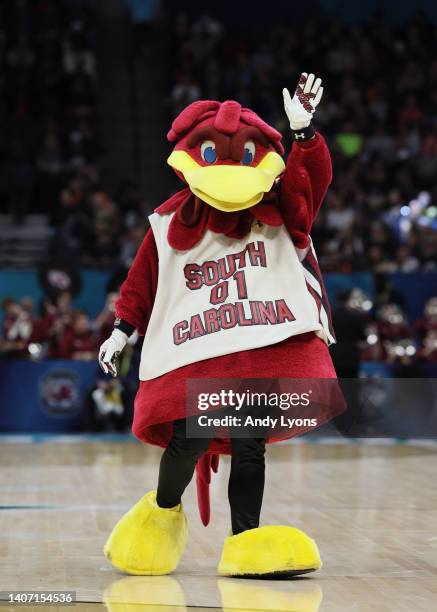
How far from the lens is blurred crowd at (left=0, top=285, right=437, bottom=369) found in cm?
1141

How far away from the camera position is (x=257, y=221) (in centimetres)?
439

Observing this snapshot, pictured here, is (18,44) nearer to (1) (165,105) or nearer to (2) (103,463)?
(1) (165,105)

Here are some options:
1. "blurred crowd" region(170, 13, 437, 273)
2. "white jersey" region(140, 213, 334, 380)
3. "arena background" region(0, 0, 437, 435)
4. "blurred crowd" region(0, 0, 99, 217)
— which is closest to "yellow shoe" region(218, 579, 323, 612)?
"white jersey" region(140, 213, 334, 380)

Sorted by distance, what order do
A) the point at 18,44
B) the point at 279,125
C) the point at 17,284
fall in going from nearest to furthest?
1. the point at 17,284
2. the point at 279,125
3. the point at 18,44

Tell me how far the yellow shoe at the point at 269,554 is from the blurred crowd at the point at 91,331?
705 centimetres

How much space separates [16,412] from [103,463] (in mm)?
2856

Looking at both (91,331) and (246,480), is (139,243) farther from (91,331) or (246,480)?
(246,480)

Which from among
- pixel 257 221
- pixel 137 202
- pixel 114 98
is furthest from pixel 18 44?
pixel 257 221

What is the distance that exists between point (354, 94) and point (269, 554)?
43.5 feet

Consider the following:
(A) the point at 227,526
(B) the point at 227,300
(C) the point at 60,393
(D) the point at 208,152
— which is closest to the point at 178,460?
(B) the point at 227,300

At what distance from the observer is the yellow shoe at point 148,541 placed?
429cm

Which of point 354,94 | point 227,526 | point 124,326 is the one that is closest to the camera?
point 124,326

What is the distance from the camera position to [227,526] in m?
5.52

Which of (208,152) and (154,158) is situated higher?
(154,158)
